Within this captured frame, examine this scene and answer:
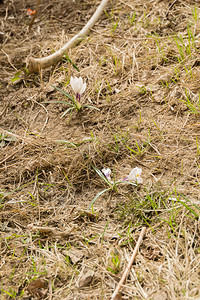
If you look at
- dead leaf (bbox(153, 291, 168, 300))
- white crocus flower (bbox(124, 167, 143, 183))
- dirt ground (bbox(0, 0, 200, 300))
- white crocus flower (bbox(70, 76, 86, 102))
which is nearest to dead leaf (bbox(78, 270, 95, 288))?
dirt ground (bbox(0, 0, 200, 300))

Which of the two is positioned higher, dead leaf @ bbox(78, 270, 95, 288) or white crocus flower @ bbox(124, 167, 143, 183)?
white crocus flower @ bbox(124, 167, 143, 183)

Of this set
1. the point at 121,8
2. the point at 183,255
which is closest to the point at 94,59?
the point at 121,8

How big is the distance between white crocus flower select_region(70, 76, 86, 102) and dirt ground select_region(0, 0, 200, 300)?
4.9 inches

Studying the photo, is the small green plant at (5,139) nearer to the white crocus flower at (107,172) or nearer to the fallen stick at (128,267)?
the white crocus flower at (107,172)

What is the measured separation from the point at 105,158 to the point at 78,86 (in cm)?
61

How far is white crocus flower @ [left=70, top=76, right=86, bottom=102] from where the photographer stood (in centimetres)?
226

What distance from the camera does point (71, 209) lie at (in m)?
1.80

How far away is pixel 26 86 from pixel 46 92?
0.72 ft

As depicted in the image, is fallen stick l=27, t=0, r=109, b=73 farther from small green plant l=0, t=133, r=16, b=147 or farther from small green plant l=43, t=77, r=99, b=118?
small green plant l=0, t=133, r=16, b=147

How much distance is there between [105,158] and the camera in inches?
78.7

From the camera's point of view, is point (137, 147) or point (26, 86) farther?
point (26, 86)

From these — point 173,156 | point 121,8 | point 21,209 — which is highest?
point 121,8

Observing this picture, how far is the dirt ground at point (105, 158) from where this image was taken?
1476 millimetres

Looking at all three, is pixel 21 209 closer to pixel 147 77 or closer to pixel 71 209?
pixel 71 209
